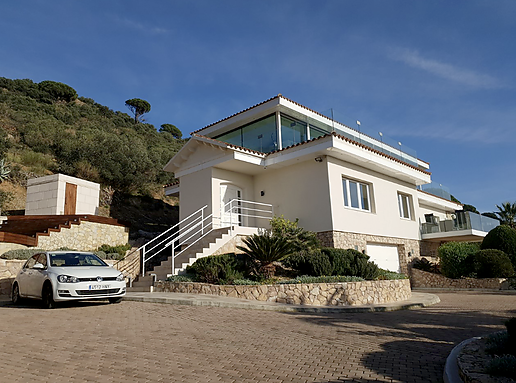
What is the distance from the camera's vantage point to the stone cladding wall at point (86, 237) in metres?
15.4

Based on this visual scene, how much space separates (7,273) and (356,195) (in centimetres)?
1411

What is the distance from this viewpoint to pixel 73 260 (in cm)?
1079

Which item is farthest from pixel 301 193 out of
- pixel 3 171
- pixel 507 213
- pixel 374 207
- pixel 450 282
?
pixel 507 213

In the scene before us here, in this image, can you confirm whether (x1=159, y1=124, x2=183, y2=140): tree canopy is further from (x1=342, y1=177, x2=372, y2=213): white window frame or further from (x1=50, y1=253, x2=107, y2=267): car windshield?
(x1=50, y1=253, x2=107, y2=267): car windshield

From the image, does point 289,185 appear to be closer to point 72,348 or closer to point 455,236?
point 455,236

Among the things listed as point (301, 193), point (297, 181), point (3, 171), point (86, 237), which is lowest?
point (86, 237)

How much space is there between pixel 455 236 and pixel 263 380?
21508 mm

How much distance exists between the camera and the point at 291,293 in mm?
12086

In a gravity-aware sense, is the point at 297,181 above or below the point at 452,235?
above

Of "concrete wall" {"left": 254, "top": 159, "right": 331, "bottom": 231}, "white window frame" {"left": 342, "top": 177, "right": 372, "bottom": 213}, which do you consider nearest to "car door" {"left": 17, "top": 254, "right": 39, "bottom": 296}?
"concrete wall" {"left": 254, "top": 159, "right": 331, "bottom": 231}

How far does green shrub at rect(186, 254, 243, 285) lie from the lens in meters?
12.7

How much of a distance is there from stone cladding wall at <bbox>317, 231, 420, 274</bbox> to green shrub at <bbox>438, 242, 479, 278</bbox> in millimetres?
1689

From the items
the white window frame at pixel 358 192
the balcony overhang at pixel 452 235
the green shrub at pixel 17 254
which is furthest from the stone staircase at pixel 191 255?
the balcony overhang at pixel 452 235

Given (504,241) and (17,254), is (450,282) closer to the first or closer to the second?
(504,241)
